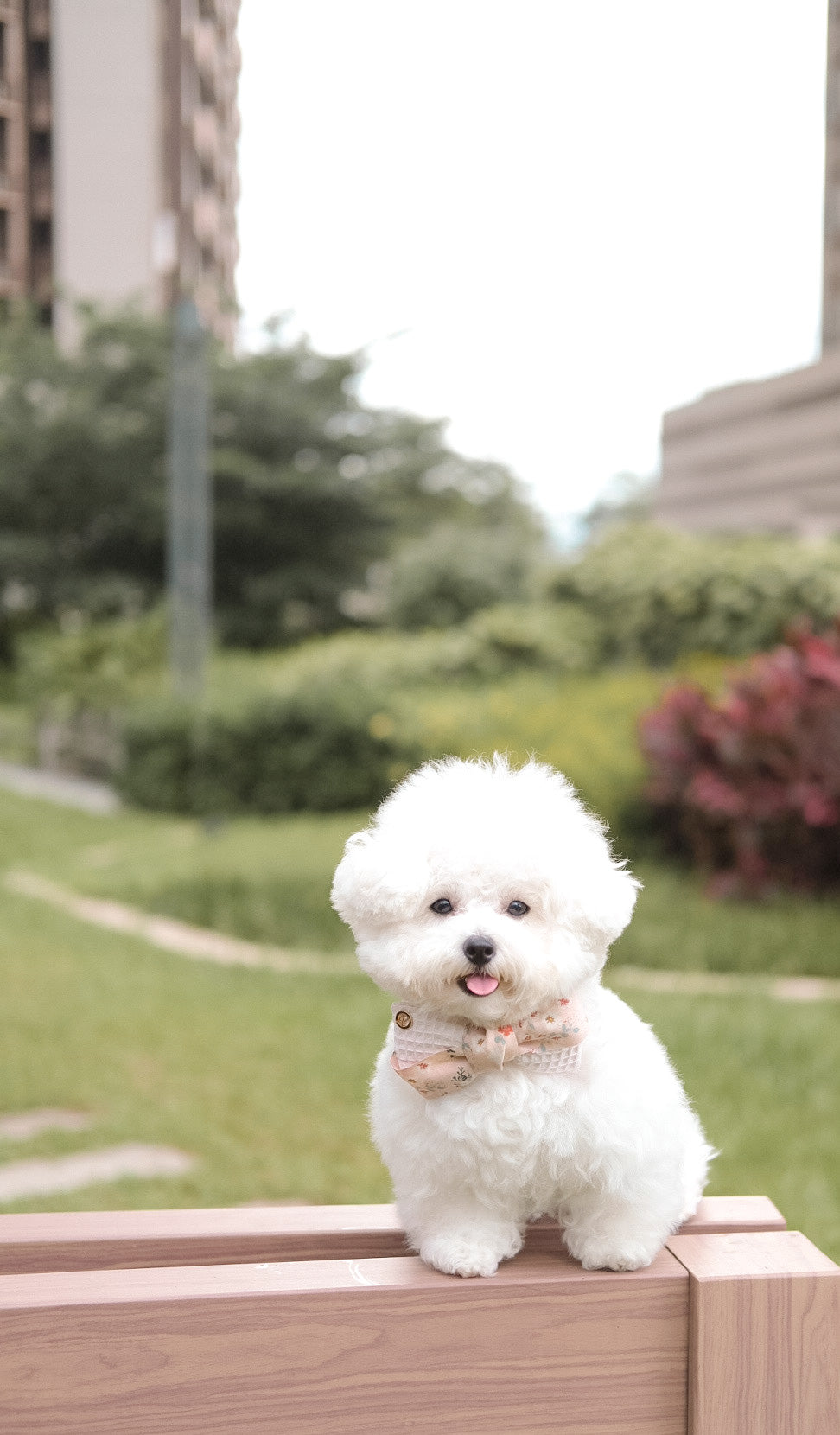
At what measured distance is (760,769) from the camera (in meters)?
4.52

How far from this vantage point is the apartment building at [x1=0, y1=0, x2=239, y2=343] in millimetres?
1811

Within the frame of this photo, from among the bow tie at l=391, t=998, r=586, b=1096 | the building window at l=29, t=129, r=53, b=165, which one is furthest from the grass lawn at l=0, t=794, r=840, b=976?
the bow tie at l=391, t=998, r=586, b=1096

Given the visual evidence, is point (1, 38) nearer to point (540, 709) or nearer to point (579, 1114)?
point (579, 1114)

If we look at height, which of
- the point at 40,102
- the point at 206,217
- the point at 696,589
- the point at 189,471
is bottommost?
the point at 696,589

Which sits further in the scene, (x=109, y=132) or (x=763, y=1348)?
(x=109, y=132)

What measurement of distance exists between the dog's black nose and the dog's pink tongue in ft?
0.04

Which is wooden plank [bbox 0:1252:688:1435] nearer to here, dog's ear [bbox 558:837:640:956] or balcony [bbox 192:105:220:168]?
dog's ear [bbox 558:837:640:956]

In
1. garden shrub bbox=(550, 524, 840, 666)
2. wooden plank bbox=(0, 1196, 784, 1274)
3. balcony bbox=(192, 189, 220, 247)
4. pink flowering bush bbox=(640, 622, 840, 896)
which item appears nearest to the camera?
wooden plank bbox=(0, 1196, 784, 1274)

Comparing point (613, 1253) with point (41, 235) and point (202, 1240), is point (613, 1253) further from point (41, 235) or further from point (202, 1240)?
point (41, 235)

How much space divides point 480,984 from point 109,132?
2.16 meters

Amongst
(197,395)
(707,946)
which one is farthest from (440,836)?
(197,395)

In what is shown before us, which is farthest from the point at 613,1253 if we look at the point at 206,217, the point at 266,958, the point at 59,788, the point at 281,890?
the point at 59,788

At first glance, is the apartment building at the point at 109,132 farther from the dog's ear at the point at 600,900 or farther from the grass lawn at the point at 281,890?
the grass lawn at the point at 281,890

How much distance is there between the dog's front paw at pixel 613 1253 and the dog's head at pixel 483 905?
18 cm
